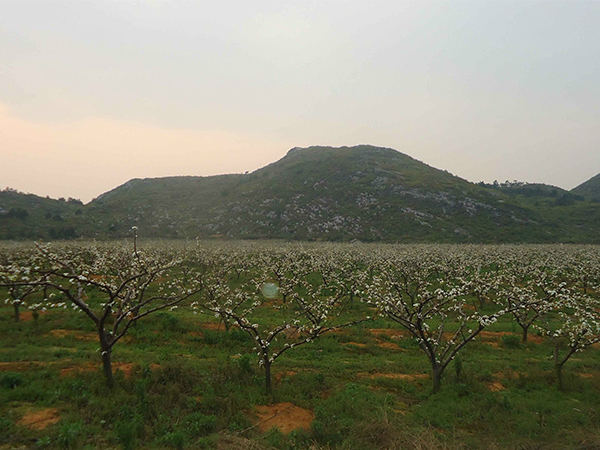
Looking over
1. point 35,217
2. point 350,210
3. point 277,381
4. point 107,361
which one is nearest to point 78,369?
point 107,361

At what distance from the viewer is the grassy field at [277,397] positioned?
9.87 meters

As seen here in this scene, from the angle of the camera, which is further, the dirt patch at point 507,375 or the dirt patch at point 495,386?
the dirt patch at point 507,375

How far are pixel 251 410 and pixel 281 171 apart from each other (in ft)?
566

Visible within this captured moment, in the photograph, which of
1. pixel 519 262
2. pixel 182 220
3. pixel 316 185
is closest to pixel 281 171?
pixel 316 185

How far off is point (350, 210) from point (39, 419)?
122 metres

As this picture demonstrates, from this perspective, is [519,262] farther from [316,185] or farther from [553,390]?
[316,185]

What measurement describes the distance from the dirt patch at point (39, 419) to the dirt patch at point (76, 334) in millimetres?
9850

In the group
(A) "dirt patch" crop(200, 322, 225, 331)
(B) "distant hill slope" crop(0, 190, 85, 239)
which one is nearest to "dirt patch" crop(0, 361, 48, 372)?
(A) "dirt patch" crop(200, 322, 225, 331)

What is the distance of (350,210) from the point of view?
127 metres

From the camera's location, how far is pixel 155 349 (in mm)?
18156

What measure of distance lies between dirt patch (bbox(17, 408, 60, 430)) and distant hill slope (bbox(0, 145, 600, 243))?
99.3 metres

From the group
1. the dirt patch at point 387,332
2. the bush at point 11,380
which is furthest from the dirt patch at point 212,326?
the dirt patch at point 387,332

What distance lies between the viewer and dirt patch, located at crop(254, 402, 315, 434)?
11.3m

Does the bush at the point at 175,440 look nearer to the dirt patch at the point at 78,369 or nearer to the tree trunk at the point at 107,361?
the tree trunk at the point at 107,361
